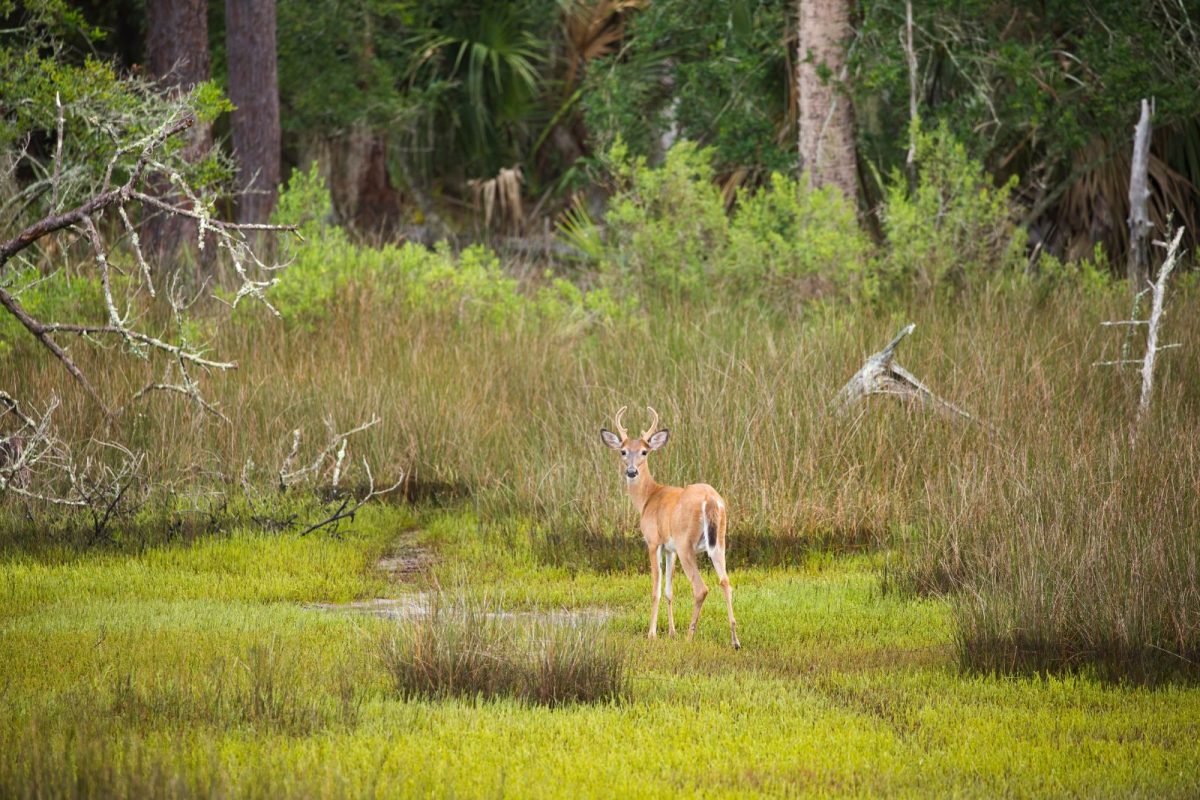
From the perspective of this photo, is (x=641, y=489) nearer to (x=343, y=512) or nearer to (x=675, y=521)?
(x=675, y=521)

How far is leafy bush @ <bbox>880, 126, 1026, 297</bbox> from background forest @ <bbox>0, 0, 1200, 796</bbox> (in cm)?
8

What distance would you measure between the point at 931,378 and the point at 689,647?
524cm

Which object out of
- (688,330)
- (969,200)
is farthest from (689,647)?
(969,200)

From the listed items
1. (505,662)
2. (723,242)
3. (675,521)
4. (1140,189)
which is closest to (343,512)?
(675,521)

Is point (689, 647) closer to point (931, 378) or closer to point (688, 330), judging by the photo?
point (931, 378)

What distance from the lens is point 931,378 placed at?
40.3 feet

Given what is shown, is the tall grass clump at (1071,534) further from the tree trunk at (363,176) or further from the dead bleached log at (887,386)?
the tree trunk at (363,176)

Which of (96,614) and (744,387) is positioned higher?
(744,387)

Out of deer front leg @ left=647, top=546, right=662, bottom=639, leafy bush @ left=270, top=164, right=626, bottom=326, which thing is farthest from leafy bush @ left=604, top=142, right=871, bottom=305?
deer front leg @ left=647, top=546, right=662, bottom=639

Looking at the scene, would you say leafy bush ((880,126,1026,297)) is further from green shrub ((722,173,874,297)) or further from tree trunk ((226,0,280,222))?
tree trunk ((226,0,280,222))

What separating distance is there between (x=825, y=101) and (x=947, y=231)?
10.1ft

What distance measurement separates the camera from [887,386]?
11695mm

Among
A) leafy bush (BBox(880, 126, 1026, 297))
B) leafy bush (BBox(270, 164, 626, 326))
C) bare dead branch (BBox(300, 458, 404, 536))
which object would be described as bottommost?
bare dead branch (BBox(300, 458, 404, 536))

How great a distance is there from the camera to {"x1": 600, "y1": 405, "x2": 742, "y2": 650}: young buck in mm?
7582
